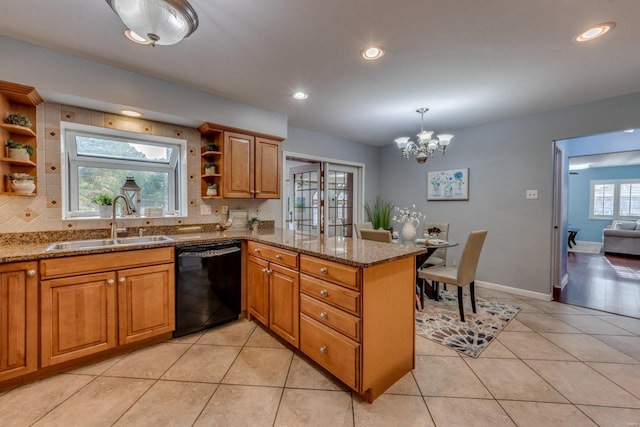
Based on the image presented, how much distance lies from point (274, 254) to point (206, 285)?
75 centimetres

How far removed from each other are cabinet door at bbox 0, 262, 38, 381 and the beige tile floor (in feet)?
0.58

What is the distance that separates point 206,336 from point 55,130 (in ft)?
7.26

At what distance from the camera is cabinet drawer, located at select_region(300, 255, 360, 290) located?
157 cm

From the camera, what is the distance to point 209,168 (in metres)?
3.01

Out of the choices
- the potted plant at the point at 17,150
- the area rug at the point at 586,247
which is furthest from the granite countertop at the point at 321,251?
the area rug at the point at 586,247

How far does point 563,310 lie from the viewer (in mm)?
3016

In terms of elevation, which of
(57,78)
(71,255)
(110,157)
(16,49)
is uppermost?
(16,49)

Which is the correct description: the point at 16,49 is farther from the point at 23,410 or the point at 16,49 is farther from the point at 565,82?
the point at 565,82

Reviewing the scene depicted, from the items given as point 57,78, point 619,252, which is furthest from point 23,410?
point 619,252

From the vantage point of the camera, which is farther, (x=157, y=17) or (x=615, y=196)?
(x=615, y=196)

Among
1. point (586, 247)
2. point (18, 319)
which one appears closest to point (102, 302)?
point (18, 319)

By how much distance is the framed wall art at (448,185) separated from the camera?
4.12 metres

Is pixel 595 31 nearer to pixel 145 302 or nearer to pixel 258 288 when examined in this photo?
pixel 258 288

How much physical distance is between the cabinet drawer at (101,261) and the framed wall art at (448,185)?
13.0 feet
